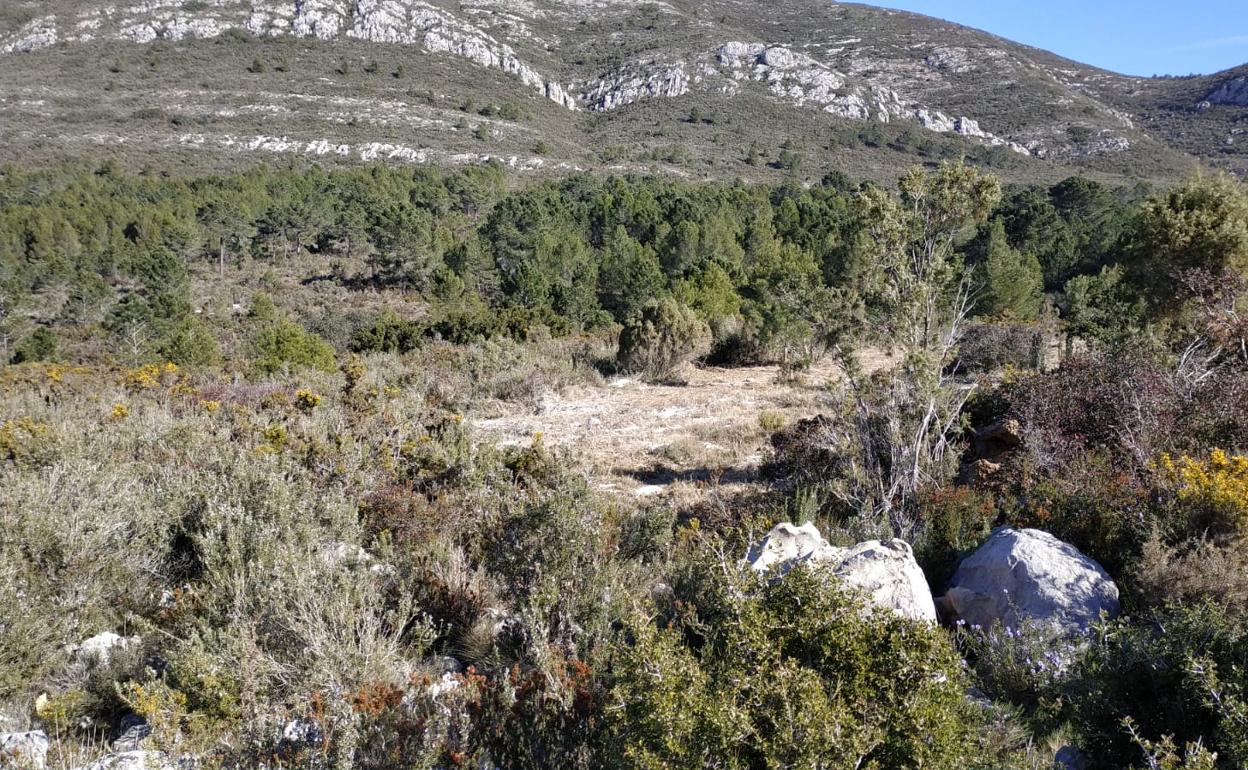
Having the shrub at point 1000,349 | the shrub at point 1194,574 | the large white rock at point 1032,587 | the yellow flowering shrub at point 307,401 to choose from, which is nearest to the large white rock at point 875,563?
the large white rock at point 1032,587

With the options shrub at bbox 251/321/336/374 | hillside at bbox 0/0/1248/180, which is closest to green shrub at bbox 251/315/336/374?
shrub at bbox 251/321/336/374

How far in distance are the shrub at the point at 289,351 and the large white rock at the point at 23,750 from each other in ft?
37.1

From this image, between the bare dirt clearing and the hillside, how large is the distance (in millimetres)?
47921

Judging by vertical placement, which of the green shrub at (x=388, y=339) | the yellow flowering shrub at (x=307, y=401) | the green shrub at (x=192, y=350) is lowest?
the green shrub at (x=192, y=350)

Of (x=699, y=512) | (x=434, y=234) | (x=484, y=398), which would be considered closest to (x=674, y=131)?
(x=434, y=234)

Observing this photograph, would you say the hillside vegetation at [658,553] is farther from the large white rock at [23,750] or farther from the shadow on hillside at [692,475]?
the shadow on hillside at [692,475]

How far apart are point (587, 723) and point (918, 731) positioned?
1.22 m

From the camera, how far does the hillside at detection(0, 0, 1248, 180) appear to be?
62.0 meters

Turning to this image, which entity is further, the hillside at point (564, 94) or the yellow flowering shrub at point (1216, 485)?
the hillside at point (564, 94)

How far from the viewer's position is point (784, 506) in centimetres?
573

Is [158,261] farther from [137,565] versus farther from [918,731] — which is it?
[918,731]

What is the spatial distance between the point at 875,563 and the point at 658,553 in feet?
5.42

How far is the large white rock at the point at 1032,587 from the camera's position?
13.0 feet

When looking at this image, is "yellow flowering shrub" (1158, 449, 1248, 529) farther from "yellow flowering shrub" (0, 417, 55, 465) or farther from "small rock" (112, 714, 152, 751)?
"yellow flowering shrub" (0, 417, 55, 465)
